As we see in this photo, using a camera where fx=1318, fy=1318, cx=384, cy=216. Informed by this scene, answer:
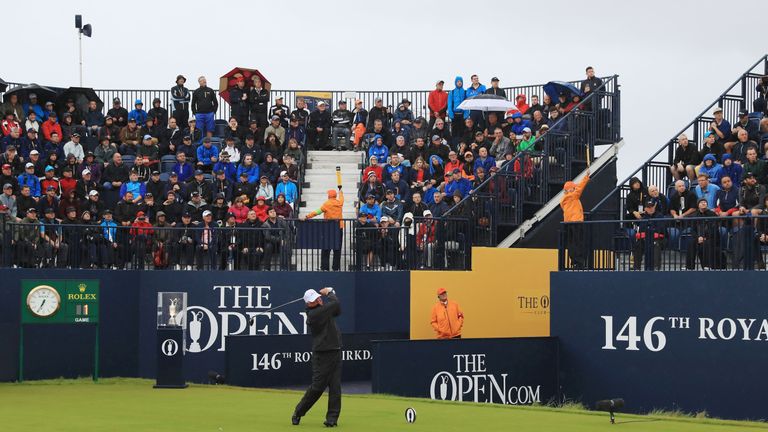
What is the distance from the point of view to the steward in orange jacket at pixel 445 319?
84.5 feet

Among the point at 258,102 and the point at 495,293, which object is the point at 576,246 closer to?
the point at 495,293

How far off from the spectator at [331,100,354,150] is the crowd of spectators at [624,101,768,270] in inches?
450

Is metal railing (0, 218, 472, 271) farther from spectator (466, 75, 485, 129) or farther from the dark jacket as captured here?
the dark jacket

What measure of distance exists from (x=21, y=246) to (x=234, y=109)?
10370 mm

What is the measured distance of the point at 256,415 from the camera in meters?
19.3

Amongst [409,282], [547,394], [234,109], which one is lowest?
[547,394]

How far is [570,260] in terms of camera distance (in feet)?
Result: 86.3

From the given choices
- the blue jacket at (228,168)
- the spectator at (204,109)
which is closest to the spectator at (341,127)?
the spectator at (204,109)

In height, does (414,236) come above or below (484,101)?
below

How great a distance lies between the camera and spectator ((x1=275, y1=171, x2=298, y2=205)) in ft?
103

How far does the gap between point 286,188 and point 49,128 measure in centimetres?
689

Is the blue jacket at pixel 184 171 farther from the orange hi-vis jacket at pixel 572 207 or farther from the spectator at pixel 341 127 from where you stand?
the orange hi-vis jacket at pixel 572 207

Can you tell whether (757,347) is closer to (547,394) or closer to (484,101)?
(547,394)

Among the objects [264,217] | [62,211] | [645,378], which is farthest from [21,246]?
[645,378]
